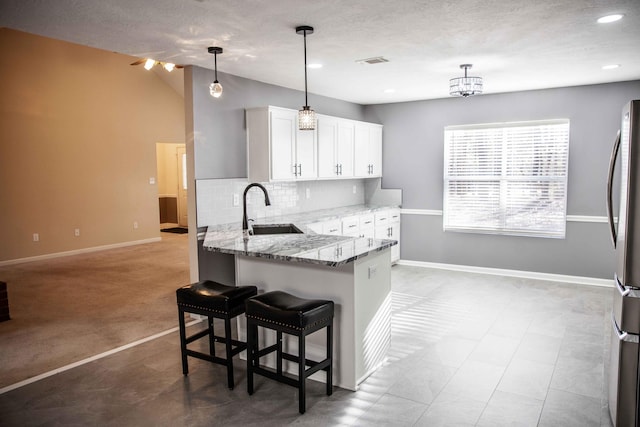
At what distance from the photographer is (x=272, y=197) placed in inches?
218

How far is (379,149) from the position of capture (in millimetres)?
7125

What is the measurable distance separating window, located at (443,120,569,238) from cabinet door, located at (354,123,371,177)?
1.15 meters

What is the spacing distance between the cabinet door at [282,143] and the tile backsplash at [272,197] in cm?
37

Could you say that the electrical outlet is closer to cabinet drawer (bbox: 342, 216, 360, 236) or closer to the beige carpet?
the beige carpet

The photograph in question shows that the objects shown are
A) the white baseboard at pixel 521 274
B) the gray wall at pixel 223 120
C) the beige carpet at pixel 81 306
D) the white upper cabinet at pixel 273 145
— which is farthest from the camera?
the white baseboard at pixel 521 274

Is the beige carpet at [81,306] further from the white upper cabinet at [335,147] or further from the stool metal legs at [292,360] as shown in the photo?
the white upper cabinet at [335,147]

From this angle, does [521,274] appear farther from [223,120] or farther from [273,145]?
[223,120]

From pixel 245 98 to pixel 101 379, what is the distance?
3.14 metres

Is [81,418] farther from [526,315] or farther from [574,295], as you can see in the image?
[574,295]

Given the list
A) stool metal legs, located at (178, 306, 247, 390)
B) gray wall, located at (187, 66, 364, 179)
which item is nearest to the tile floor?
stool metal legs, located at (178, 306, 247, 390)

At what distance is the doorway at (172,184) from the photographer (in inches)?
452

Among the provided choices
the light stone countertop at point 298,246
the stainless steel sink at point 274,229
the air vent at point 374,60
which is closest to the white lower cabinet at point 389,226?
the stainless steel sink at point 274,229

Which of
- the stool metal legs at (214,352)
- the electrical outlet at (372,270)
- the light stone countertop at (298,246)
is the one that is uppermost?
the light stone countertop at (298,246)

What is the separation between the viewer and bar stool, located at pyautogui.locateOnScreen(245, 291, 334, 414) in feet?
8.83
